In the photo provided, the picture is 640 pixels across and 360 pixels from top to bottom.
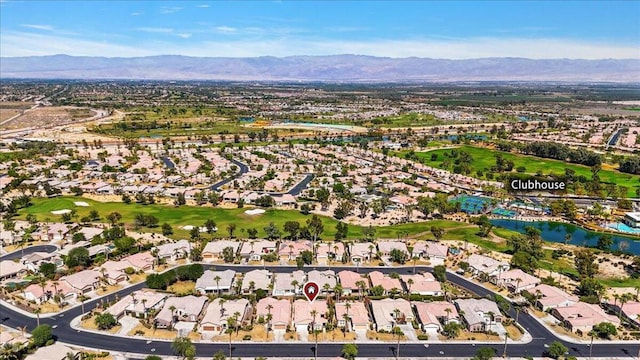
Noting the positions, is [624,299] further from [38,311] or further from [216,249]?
[38,311]

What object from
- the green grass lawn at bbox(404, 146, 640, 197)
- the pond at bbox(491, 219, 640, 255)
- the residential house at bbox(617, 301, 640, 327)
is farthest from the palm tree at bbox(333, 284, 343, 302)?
the green grass lawn at bbox(404, 146, 640, 197)

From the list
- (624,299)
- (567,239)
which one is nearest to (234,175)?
(567,239)

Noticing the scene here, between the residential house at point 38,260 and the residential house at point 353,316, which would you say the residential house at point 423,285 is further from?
the residential house at point 38,260

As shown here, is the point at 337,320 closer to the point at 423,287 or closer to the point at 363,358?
the point at 363,358

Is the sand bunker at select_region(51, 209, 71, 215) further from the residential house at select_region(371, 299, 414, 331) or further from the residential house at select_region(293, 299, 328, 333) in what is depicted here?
the residential house at select_region(371, 299, 414, 331)

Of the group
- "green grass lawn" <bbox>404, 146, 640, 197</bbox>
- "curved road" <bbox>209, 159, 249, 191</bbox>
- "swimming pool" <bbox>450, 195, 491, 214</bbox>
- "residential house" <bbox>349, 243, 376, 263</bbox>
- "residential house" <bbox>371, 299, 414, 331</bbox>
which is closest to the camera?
"residential house" <bbox>371, 299, 414, 331</bbox>

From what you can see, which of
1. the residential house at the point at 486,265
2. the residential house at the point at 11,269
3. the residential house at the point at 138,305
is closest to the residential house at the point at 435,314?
the residential house at the point at 486,265
